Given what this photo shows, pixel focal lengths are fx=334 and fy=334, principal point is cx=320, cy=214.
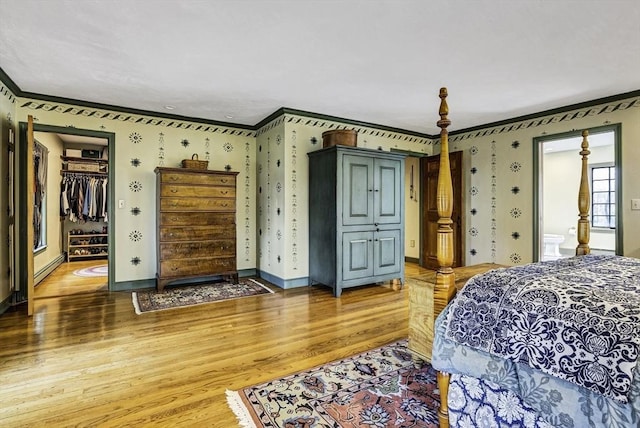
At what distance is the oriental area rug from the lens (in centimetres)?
170

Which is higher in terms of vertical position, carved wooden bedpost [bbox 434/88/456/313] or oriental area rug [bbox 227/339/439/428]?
carved wooden bedpost [bbox 434/88/456/313]

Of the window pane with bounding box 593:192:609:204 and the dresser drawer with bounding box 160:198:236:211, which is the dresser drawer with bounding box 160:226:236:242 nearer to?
the dresser drawer with bounding box 160:198:236:211

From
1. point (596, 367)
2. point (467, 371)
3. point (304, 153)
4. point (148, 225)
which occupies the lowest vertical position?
point (467, 371)

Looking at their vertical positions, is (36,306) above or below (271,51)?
below

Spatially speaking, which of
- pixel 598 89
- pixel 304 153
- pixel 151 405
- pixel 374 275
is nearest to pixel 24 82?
pixel 304 153

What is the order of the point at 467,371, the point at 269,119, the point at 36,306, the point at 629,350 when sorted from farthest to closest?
the point at 269,119
the point at 36,306
the point at 467,371
the point at 629,350

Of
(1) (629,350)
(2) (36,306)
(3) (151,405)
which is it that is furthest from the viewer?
(2) (36,306)

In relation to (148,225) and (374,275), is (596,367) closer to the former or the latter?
(374,275)

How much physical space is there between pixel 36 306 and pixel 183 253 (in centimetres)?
156

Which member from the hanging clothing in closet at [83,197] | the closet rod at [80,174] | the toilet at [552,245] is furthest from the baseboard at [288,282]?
the toilet at [552,245]

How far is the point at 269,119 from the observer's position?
4.66 m

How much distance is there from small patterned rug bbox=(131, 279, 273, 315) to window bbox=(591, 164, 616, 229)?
6.48m

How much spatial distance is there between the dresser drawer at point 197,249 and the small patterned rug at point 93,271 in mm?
1745

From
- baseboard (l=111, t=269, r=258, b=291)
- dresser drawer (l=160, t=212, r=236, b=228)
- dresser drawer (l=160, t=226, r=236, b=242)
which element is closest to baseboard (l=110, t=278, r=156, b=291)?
baseboard (l=111, t=269, r=258, b=291)
